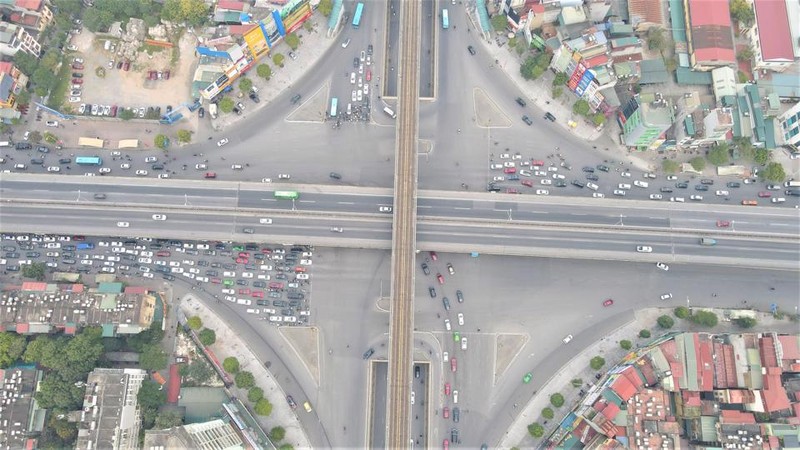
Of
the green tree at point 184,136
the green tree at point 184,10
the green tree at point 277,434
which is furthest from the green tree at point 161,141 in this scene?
the green tree at point 277,434

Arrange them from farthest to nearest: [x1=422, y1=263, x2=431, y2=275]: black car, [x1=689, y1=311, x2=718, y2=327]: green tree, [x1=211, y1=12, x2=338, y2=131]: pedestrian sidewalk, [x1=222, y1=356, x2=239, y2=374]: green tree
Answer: [x1=211, y1=12, x2=338, y2=131]: pedestrian sidewalk → [x1=422, y1=263, x2=431, y2=275]: black car → [x1=689, y1=311, x2=718, y2=327]: green tree → [x1=222, y1=356, x2=239, y2=374]: green tree

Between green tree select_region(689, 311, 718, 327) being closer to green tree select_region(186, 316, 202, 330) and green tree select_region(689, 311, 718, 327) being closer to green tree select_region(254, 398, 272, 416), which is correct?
green tree select_region(254, 398, 272, 416)

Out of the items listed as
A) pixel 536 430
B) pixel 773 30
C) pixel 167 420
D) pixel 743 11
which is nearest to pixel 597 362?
pixel 536 430

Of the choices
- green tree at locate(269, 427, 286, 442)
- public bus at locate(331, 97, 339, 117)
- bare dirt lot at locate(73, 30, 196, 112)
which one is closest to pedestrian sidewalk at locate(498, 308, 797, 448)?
green tree at locate(269, 427, 286, 442)

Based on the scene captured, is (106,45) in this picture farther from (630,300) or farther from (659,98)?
(630,300)

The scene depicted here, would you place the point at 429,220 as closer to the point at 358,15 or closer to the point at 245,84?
the point at 245,84

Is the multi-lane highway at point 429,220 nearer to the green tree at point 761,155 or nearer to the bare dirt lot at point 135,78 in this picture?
the green tree at point 761,155
